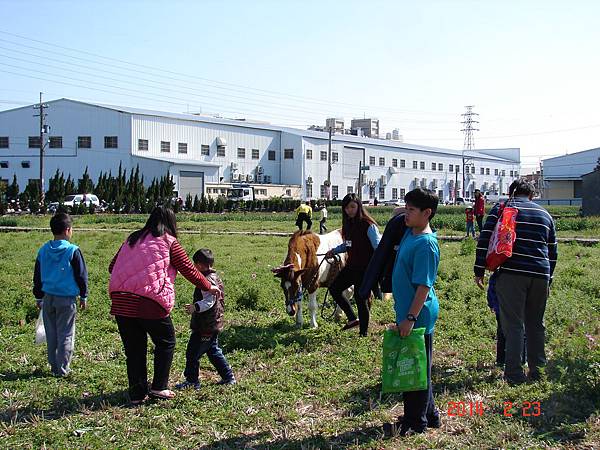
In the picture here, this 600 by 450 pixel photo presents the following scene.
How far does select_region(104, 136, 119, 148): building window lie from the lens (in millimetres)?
57438

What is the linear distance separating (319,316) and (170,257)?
4495mm

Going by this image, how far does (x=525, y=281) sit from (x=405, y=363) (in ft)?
6.53

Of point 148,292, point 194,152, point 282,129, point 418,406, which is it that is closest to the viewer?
point 418,406

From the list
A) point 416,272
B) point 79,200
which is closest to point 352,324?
point 416,272

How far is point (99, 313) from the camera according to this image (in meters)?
10.3

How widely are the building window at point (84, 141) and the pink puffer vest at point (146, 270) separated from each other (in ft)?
179

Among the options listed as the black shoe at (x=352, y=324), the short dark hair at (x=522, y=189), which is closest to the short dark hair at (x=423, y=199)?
the short dark hair at (x=522, y=189)

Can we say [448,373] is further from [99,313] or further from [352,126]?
[352,126]

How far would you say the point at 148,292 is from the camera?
6.07 metres

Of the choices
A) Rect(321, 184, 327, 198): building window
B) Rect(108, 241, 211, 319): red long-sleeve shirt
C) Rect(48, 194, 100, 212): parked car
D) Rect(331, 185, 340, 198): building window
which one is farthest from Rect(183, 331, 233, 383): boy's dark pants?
Rect(331, 185, 340, 198): building window

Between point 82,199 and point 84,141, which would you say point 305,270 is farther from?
point 84,141

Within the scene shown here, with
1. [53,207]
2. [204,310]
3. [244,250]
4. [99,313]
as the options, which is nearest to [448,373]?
[204,310]

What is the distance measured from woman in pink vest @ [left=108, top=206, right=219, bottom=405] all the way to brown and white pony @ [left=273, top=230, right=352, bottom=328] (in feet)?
8.69

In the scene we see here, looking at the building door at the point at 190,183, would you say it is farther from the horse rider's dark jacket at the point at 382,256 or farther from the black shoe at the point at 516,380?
the horse rider's dark jacket at the point at 382,256
